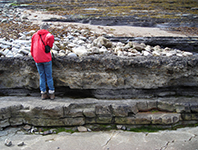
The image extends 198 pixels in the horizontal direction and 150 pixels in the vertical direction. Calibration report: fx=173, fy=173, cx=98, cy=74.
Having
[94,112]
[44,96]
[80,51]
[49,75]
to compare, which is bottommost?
[94,112]

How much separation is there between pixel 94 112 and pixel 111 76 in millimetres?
840

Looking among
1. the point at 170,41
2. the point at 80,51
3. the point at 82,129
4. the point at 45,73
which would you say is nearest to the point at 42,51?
the point at 45,73

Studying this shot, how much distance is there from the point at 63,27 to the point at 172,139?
4.64 m

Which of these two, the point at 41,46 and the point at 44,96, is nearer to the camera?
the point at 41,46

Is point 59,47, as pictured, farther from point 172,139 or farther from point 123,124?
point 172,139

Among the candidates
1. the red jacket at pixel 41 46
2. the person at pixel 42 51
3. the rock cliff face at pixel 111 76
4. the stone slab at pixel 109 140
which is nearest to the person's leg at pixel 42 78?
the person at pixel 42 51

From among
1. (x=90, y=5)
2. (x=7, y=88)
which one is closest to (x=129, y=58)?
(x=7, y=88)

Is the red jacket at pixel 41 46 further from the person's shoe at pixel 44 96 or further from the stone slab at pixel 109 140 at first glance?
the stone slab at pixel 109 140

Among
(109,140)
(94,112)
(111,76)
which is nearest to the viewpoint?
(109,140)

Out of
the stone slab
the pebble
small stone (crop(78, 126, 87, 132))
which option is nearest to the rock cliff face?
small stone (crop(78, 126, 87, 132))

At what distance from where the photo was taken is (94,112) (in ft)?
11.7

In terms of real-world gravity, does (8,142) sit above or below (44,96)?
below

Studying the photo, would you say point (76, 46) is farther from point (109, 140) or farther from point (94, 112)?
point (109, 140)

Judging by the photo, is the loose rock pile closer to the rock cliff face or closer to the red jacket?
the rock cliff face
